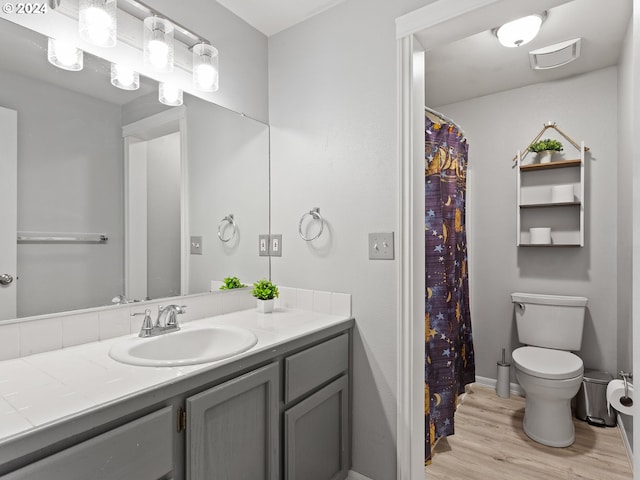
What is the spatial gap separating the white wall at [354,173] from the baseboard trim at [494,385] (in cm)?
172

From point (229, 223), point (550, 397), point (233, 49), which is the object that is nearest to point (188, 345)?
point (229, 223)

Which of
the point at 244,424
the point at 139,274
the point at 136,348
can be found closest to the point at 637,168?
the point at 244,424

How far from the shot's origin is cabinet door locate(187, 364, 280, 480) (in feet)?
3.41

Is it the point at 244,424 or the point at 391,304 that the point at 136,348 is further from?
the point at 391,304

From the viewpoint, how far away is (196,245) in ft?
5.89

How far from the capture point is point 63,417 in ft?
2.55

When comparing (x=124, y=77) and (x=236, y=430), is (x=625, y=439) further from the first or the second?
(x=124, y=77)

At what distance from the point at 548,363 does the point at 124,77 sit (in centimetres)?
282

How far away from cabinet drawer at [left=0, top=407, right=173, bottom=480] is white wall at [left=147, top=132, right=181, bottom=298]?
76 centimetres

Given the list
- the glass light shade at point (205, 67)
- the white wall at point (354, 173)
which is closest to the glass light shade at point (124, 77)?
the glass light shade at point (205, 67)

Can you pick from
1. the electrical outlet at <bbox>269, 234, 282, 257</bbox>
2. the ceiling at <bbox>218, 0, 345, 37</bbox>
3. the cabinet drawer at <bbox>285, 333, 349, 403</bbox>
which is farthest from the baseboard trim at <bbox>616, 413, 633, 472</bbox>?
the ceiling at <bbox>218, 0, 345, 37</bbox>

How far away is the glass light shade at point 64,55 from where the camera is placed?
1272mm

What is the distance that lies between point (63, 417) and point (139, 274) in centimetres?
83

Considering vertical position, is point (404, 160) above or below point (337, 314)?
above
